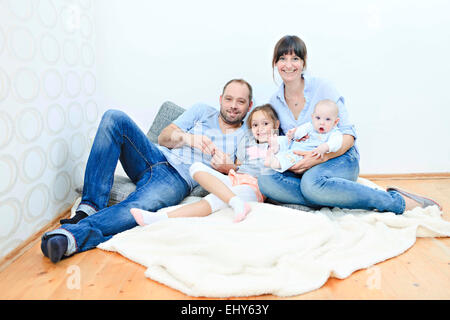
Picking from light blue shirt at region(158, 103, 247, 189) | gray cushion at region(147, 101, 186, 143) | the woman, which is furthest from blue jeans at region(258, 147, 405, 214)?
gray cushion at region(147, 101, 186, 143)

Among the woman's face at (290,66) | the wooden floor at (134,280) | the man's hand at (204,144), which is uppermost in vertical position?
the woman's face at (290,66)

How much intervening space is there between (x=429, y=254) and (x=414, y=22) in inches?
78.6

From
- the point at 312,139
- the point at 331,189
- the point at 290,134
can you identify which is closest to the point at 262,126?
the point at 290,134

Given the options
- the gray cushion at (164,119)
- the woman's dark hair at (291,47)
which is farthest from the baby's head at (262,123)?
the gray cushion at (164,119)

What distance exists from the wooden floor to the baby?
63 centimetres

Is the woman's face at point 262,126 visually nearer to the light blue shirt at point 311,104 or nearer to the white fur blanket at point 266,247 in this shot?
the light blue shirt at point 311,104

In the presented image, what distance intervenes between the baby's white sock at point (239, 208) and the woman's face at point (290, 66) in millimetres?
764

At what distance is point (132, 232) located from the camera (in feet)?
5.49

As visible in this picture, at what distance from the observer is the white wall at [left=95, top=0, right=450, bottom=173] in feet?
9.14

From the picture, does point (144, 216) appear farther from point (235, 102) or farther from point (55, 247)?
point (235, 102)

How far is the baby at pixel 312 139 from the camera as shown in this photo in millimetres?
1939

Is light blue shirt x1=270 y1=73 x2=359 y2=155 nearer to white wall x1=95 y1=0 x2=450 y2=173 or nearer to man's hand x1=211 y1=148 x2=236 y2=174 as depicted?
man's hand x1=211 y1=148 x2=236 y2=174

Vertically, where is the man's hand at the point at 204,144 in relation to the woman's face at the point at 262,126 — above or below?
below
